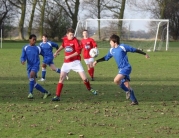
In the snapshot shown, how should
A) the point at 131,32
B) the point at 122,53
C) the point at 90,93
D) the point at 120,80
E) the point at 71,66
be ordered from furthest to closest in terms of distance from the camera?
1. the point at 131,32
2. the point at 90,93
3. the point at 71,66
4. the point at 120,80
5. the point at 122,53

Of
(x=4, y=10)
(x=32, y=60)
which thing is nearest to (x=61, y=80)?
(x=32, y=60)

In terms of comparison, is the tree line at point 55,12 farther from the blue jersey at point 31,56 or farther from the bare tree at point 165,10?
the blue jersey at point 31,56

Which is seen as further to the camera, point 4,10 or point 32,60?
point 4,10

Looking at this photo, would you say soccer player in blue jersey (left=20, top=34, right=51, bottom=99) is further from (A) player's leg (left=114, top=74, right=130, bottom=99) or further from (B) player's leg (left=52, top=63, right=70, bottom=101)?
(A) player's leg (left=114, top=74, right=130, bottom=99)

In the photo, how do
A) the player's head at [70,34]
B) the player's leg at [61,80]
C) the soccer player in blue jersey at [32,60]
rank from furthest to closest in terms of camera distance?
1. the soccer player in blue jersey at [32,60]
2. the player's head at [70,34]
3. the player's leg at [61,80]

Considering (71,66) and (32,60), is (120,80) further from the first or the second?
(32,60)

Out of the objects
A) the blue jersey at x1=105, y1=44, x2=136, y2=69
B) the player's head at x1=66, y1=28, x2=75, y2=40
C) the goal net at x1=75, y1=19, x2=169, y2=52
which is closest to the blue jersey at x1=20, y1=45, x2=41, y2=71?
the player's head at x1=66, y1=28, x2=75, y2=40

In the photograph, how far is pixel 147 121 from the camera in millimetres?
9469

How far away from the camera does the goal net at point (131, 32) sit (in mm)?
42194

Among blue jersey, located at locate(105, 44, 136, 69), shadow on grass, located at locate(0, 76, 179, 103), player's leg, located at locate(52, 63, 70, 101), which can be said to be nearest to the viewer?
blue jersey, located at locate(105, 44, 136, 69)

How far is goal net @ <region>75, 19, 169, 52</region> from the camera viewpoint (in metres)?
42.2

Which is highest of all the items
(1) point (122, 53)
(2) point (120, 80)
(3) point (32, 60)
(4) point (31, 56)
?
(1) point (122, 53)

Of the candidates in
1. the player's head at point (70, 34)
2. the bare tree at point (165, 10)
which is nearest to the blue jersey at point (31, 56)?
the player's head at point (70, 34)

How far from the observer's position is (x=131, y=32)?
4325cm
